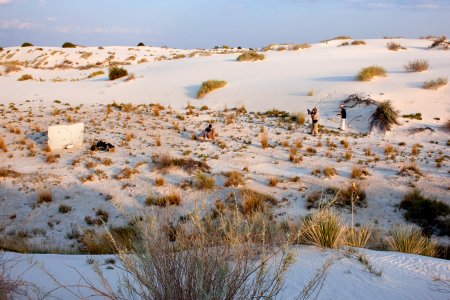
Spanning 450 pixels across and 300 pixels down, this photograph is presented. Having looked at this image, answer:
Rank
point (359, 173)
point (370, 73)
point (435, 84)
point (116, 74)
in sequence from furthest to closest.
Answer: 1. point (116, 74)
2. point (370, 73)
3. point (435, 84)
4. point (359, 173)

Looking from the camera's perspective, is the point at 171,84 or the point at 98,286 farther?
the point at 171,84

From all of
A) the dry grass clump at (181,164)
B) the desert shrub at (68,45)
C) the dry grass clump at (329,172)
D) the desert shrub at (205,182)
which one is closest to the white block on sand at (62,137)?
A: the dry grass clump at (181,164)

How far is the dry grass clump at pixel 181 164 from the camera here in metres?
12.7

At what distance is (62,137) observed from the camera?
14883 millimetres

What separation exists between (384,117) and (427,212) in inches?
290

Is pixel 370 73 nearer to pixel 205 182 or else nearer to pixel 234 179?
pixel 234 179

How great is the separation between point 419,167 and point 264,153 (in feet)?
16.6

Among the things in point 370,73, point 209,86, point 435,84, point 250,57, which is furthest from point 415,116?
point 250,57

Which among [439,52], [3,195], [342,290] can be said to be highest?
[439,52]

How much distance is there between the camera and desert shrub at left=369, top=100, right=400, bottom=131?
627 inches

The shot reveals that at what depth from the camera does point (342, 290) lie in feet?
15.9

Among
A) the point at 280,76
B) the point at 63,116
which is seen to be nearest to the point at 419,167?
the point at 280,76

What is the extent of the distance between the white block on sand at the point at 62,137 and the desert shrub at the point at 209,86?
8.87 m

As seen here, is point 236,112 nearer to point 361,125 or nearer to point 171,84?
point 361,125
